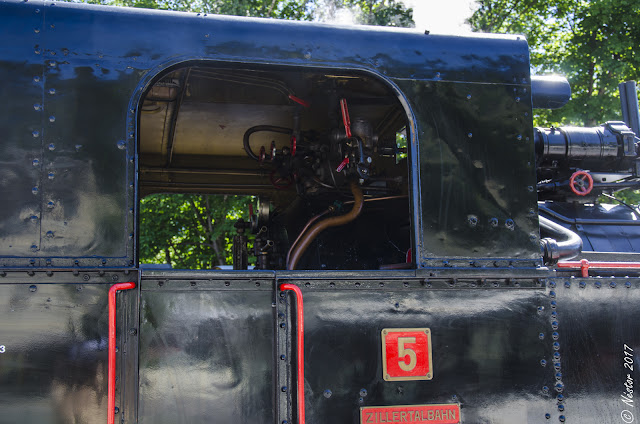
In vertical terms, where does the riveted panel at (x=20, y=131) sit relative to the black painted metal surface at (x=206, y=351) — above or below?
above

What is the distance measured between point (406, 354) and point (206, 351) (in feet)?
2.54

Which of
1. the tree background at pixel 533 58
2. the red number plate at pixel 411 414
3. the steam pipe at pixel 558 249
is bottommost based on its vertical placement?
the red number plate at pixel 411 414

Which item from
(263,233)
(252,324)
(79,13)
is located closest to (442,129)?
(252,324)

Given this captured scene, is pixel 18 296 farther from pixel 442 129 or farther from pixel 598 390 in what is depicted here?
pixel 598 390

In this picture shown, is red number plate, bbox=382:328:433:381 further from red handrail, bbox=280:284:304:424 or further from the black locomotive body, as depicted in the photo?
red handrail, bbox=280:284:304:424

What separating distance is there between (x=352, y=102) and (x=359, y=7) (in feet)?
28.9

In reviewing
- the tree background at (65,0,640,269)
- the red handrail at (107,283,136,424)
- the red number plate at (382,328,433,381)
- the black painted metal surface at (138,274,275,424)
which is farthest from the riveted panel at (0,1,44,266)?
the tree background at (65,0,640,269)

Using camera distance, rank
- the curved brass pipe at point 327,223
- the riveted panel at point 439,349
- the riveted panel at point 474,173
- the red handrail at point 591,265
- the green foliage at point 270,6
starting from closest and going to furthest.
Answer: the riveted panel at point 439,349, the riveted panel at point 474,173, the red handrail at point 591,265, the curved brass pipe at point 327,223, the green foliage at point 270,6

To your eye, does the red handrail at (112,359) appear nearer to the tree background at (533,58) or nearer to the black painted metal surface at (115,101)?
the black painted metal surface at (115,101)

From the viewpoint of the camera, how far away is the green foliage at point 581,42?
10.5 metres

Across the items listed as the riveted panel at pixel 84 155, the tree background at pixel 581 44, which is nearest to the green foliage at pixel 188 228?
the tree background at pixel 581 44

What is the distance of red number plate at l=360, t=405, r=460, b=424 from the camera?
2.34 m

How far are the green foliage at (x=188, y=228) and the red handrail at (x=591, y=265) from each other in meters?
7.86

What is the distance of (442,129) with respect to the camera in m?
2.57
